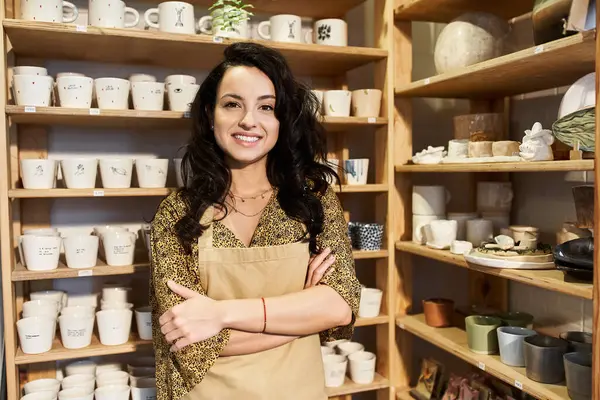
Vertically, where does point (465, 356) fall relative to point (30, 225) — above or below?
below

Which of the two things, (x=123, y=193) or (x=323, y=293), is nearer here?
(x=323, y=293)

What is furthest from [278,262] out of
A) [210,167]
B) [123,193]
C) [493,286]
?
[493,286]

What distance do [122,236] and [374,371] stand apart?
1117mm

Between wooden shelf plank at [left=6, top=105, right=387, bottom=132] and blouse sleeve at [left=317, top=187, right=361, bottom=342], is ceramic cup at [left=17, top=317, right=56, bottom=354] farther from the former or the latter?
blouse sleeve at [left=317, top=187, right=361, bottom=342]

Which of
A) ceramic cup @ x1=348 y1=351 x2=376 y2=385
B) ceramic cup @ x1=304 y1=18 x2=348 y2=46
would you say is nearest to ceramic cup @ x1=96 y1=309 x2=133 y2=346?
ceramic cup @ x1=348 y1=351 x2=376 y2=385

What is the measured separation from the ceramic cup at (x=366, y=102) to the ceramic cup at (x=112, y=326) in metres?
A: 1.12

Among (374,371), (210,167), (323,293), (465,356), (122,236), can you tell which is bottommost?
(374,371)

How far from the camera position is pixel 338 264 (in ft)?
4.98

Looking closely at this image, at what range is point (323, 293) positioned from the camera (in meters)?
1.45

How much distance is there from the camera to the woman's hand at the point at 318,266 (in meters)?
1.51

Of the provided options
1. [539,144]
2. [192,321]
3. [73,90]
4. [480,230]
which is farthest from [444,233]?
[73,90]

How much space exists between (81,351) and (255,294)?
2.33 feet

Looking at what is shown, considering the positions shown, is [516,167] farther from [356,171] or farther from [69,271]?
[69,271]

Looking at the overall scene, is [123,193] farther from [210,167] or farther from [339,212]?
[339,212]
